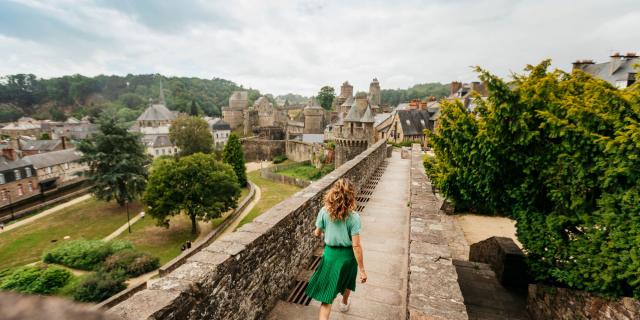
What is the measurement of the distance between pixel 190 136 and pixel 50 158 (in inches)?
711

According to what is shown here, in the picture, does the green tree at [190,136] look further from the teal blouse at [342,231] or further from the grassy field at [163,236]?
the teal blouse at [342,231]

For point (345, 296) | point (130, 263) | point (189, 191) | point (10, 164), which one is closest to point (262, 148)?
point (189, 191)

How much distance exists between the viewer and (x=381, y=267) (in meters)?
5.90

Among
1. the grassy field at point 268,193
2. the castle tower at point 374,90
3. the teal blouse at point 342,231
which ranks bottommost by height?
the grassy field at point 268,193

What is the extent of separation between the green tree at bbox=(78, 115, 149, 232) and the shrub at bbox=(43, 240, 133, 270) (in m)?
11.1

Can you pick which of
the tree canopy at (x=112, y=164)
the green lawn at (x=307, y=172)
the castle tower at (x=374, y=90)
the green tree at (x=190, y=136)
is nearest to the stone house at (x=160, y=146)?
the green tree at (x=190, y=136)

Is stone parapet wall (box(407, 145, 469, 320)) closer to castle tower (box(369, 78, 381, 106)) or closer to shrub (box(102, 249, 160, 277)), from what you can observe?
shrub (box(102, 249, 160, 277))

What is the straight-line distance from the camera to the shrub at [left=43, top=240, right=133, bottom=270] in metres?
17.7

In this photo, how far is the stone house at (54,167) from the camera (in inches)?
1503

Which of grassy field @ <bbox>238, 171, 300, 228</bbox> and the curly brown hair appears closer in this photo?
the curly brown hair

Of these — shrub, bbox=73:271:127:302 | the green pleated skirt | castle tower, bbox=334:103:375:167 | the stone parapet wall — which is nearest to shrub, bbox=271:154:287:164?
castle tower, bbox=334:103:375:167

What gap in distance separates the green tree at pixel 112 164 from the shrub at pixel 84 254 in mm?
11053

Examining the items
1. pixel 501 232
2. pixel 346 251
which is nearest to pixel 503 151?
pixel 346 251

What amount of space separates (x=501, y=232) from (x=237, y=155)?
31.6 m
